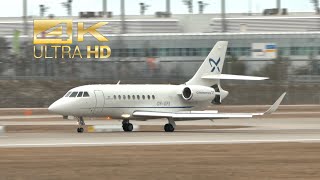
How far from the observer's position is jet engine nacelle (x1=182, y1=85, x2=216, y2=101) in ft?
171

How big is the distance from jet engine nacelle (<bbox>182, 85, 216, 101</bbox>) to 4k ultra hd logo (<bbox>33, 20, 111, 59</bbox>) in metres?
69.6

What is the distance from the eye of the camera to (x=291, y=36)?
129 metres

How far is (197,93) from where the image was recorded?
52.2 metres

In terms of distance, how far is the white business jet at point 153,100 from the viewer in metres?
48.4

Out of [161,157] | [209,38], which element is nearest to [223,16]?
[209,38]

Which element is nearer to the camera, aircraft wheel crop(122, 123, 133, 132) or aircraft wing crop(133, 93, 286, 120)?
aircraft wing crop(133, 93, 286, 120)

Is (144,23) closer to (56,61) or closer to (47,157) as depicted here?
(56,61)

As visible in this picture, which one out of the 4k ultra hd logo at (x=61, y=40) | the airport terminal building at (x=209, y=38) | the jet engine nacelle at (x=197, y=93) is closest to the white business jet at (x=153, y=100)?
the jet engine nacelle at (x=197, y=93)

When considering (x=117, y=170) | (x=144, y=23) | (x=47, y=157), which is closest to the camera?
(x=117, y=170)

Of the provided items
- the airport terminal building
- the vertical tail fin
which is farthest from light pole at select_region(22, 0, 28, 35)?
the vertical tail fin

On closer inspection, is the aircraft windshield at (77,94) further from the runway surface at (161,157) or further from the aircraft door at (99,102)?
the runway surface at (161,157)

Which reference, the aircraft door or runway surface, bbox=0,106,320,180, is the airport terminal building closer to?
the aircraft door

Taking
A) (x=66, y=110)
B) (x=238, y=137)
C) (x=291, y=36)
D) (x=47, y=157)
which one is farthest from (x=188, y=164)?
(x=291, y=36)

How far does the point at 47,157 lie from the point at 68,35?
3725 inches
